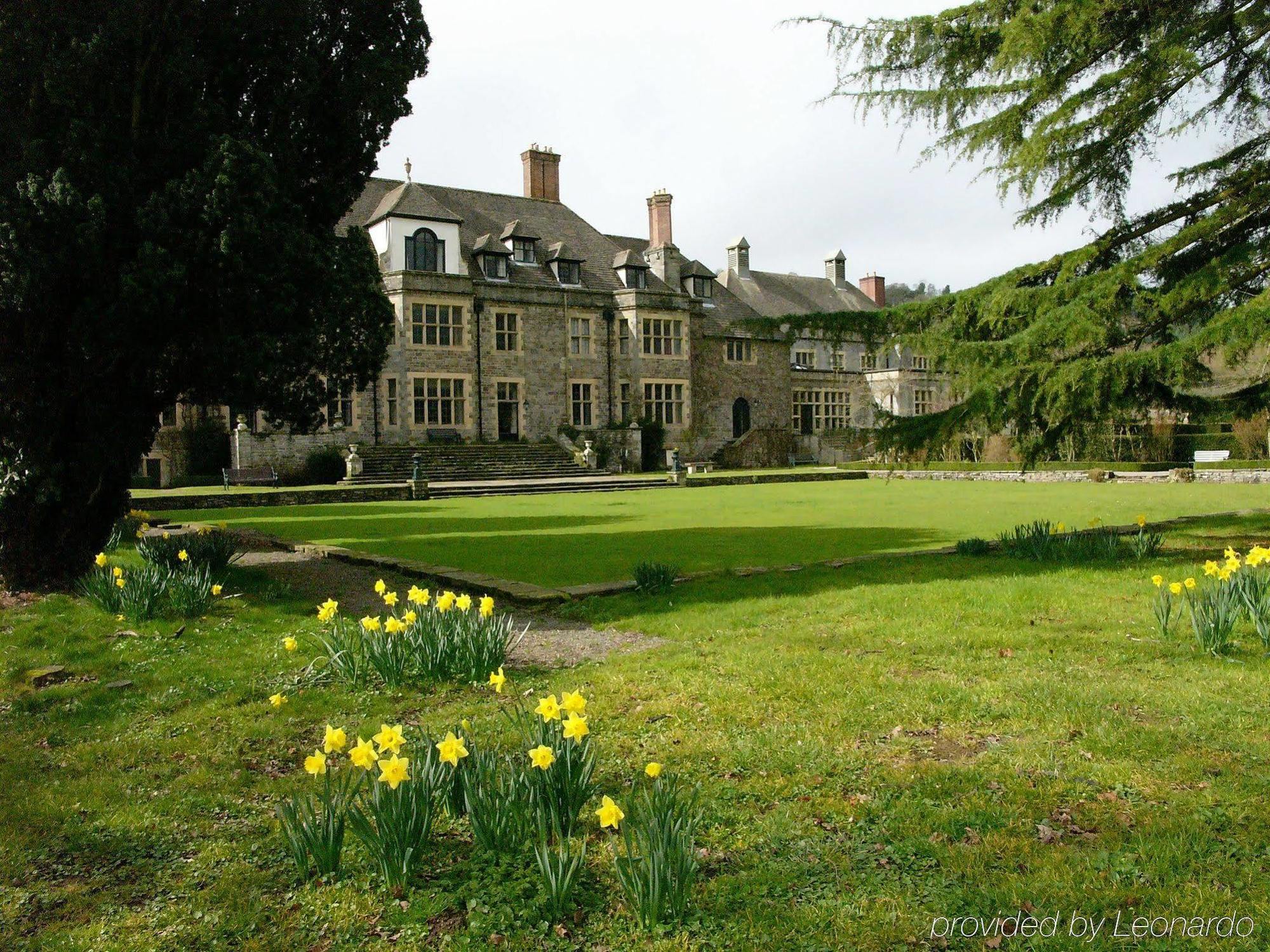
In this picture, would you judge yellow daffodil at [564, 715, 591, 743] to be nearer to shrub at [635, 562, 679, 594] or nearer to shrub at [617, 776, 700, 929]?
shrub at [617, 776, 700, 929]

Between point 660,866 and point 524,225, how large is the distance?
124 ft

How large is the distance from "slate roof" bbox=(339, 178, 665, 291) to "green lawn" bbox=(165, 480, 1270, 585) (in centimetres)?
1431

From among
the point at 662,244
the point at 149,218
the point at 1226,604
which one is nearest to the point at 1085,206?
the point at 1226,604

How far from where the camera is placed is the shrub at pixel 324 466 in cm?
2970

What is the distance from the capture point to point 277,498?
22.7 metres

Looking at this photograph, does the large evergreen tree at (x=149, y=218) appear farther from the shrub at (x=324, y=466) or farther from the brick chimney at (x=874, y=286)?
the brick chimney at (x=874, y=286)

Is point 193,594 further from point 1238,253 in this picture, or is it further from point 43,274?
point 1238,253

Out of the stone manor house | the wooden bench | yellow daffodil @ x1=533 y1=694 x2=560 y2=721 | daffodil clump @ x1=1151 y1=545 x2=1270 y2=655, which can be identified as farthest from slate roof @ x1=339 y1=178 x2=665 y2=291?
yellow daffodil @ x1=533 y1=694 x2=560 y2=721

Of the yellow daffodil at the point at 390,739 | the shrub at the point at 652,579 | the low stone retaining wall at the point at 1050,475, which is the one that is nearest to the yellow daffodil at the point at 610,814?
the yellow daffodil at the point at 390,739

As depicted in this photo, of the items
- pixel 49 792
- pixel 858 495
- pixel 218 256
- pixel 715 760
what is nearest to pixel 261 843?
pixel 49 792

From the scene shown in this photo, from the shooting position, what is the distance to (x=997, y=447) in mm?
36531

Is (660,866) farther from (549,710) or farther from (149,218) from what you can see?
(149,218)

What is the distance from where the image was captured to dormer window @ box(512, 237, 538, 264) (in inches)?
1449

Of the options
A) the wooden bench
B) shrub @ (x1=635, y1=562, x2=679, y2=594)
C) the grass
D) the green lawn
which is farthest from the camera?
the wooden bench
